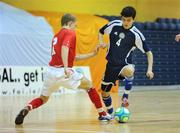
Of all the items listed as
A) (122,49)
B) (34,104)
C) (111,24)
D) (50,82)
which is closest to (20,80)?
(111,24)

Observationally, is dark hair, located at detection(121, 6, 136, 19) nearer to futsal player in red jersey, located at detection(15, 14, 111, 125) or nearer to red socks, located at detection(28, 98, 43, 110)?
futsal player in red jersey, located at detection(15, 14, 111, 125)

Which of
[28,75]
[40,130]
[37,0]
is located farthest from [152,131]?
[37,0]

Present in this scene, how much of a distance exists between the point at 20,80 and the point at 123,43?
7727 millimetres

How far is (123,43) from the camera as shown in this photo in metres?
7.84

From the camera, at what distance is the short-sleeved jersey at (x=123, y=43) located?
7.80 meters

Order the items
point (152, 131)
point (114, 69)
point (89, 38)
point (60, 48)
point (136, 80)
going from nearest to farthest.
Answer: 1. point (152, 131)
2. point (60, 48)
3. point (114, 69)
4. point (89, 38)
5. point (136, 80)

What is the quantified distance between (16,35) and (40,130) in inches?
379

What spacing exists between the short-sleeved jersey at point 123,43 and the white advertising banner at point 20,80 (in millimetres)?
7469

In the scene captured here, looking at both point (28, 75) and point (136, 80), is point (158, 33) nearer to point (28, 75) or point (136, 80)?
point (136, 80)

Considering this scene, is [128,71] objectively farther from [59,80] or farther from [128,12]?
[59,80]

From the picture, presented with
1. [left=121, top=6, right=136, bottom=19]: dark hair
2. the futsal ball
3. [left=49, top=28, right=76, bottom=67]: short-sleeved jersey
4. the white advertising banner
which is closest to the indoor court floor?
the futsal ball

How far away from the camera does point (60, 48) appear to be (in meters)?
7.30

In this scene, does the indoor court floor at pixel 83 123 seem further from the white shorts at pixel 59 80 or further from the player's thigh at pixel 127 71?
the player's thigh at pixel 127 71

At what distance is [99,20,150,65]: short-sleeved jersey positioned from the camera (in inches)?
307
